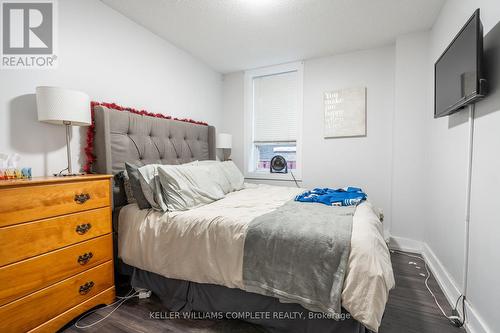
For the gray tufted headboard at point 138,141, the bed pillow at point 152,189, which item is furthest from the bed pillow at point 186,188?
the gray tufted headboard at point 138,141

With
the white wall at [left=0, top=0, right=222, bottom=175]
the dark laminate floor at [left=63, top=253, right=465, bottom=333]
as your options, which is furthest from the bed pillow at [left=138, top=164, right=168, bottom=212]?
the dark laminate floor at [left=63, top=253, right=465, bottom=333]

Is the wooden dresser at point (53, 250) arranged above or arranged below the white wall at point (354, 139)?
below

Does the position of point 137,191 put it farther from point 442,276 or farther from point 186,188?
point 442,276

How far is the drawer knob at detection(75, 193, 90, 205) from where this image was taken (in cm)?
149

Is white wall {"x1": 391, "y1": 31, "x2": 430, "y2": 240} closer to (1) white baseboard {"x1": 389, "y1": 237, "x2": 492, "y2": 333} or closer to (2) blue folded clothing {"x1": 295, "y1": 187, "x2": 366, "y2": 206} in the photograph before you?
(1) white baseboard {"x1": 389, "y1": 237, "x2": 492, "y2": 333}

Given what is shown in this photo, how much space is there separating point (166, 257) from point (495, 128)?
2136mm

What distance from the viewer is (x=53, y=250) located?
1.36 metres

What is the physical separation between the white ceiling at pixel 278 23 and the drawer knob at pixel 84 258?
2.11m

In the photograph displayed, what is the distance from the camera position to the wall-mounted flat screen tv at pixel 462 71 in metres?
1.30

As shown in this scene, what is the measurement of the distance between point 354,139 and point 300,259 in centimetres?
232

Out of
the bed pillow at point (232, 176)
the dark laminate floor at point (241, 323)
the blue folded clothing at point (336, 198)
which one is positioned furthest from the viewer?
the bed pillow at point (232, 176)

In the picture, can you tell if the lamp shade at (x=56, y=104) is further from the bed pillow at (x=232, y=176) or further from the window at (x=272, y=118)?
the window at (x=272, y=118)

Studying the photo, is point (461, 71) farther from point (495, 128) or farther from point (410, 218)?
point (410, 218)

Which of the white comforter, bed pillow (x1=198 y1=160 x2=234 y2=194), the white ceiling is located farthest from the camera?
bed pillow (x1=198 y1=160 x2=234 y2=194)
